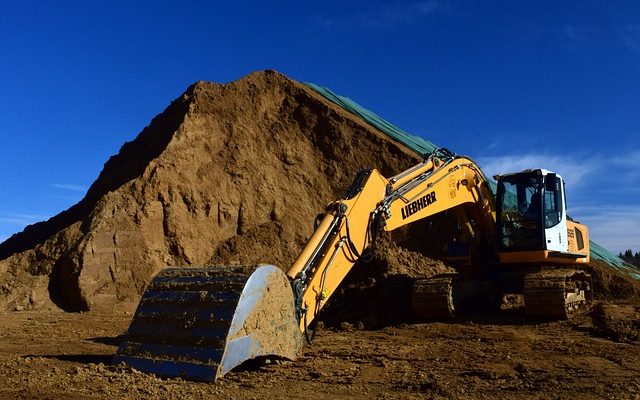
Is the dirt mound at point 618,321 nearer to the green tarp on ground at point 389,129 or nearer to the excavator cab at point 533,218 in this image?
the excavator cab at point 533,218

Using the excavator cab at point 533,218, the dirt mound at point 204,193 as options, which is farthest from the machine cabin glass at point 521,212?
the dirt mound at point 204,193

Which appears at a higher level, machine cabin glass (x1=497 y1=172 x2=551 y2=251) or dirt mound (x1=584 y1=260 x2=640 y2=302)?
machine cabin glass (x1=497 y1=172 x2=551 y2=251)

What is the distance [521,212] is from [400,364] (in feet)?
17.1

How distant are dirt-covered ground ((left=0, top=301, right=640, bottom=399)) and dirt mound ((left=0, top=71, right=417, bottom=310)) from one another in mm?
3353

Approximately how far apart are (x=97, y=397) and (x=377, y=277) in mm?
10381

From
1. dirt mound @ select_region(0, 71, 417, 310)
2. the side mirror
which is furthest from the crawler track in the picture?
dirt mound @ select_region(0, 71, 417, 310)

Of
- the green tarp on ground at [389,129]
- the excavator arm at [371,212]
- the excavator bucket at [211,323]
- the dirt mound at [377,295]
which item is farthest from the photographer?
the green tarp on ground at [389,129]

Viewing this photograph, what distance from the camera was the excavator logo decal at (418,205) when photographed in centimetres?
973

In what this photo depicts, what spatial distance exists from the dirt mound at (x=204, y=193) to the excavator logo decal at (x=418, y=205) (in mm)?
8422

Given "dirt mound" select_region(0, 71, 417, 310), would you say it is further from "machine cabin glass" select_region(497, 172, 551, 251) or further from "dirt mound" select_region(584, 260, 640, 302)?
"machine cabin glass" select_region(497, 172, 551, 251)

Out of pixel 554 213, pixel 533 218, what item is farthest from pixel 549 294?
pixel 554 213

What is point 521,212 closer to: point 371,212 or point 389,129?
point 371,212

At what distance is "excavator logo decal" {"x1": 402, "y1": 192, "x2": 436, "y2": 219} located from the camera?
383 inches

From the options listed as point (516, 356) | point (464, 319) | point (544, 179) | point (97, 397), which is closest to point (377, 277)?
point (464, 319)
